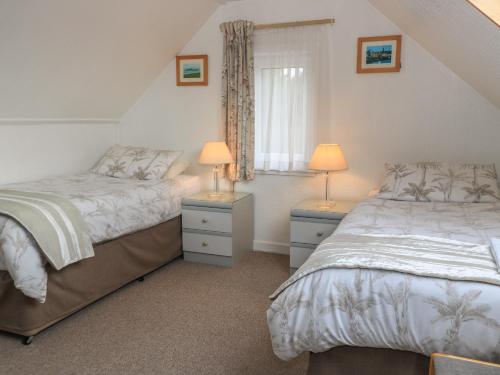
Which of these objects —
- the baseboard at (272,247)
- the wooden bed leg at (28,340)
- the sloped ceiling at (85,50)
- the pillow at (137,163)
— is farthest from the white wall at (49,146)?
the baseboard at (272,247)

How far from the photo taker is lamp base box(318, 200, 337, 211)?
10.6ft

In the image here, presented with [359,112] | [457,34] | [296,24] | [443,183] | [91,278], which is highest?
[296,24]

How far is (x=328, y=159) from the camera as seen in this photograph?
10.5 ft

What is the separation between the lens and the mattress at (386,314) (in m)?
1.45

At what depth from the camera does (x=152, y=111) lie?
413cm

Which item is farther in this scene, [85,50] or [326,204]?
[326,204]

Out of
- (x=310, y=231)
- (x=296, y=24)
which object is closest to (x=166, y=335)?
(x=310, y=231)

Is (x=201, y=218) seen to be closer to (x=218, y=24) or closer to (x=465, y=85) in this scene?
(x=218, y=24)

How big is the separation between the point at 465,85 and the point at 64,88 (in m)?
2.95

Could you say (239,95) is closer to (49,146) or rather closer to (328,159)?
(328,159)

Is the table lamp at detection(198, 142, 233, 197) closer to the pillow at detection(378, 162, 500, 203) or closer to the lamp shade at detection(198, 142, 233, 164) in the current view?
the lamp shade at detection(198, 142, 233, 164)

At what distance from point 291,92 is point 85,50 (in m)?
1.57

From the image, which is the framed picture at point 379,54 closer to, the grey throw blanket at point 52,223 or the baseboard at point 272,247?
the baseboard at point 272,247

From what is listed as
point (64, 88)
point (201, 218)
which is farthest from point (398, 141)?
point (64, 88)
